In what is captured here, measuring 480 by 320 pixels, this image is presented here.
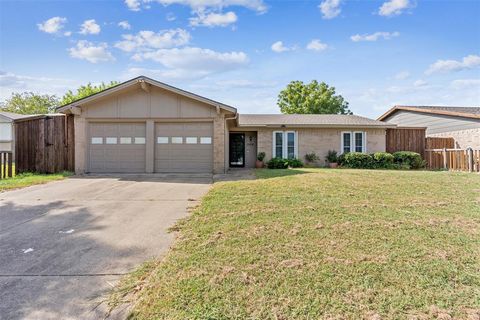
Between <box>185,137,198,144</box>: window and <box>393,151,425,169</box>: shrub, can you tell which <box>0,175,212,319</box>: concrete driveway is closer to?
<box>185,137,198,144</box>: window

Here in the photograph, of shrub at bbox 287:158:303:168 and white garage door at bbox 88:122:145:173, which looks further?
shrub at bbox 287:158:303:168

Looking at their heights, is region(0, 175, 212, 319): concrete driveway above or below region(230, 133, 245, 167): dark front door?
below

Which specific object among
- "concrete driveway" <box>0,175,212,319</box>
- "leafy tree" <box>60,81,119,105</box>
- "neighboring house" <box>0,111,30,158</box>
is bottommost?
"concrete driveway" <box>0,175,212,319</box>

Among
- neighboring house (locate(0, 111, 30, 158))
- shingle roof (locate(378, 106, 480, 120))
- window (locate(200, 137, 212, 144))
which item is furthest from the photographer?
neighboring house (locate(0, 111, 30, 158))

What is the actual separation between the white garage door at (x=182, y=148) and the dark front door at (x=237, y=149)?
4.88 metres

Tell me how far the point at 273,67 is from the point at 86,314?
14.5 meters

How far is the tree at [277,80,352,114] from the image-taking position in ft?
115

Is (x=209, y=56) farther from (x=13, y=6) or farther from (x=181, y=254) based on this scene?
(x=181, y=254)

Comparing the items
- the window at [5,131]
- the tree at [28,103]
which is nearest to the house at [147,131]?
the window at [5,131]

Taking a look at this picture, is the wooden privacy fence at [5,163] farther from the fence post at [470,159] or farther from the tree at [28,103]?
the tree at [28,103]

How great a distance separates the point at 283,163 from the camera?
14.4m

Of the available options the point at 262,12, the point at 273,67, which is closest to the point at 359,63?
the point at 273,67

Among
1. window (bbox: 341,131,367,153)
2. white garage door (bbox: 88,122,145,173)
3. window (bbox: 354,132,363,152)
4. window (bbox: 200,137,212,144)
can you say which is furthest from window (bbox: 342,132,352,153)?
white garage door (bbox: 88,122,145,173)

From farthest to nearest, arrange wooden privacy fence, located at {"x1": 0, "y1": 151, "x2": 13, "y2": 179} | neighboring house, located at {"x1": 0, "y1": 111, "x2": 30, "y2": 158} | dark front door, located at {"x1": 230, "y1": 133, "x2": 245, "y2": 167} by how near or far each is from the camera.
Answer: neighboring house, located at {"x1": 0, "y1": 111, "x2": 30, "y2": 158} → dark front door, located at {"x1": 230, "y1": 133, "x2": 245, "y2": 167} → wooden privacy fence, located at {"x1": 0, "y1": 151, "x2": 13, "y2": 179}
